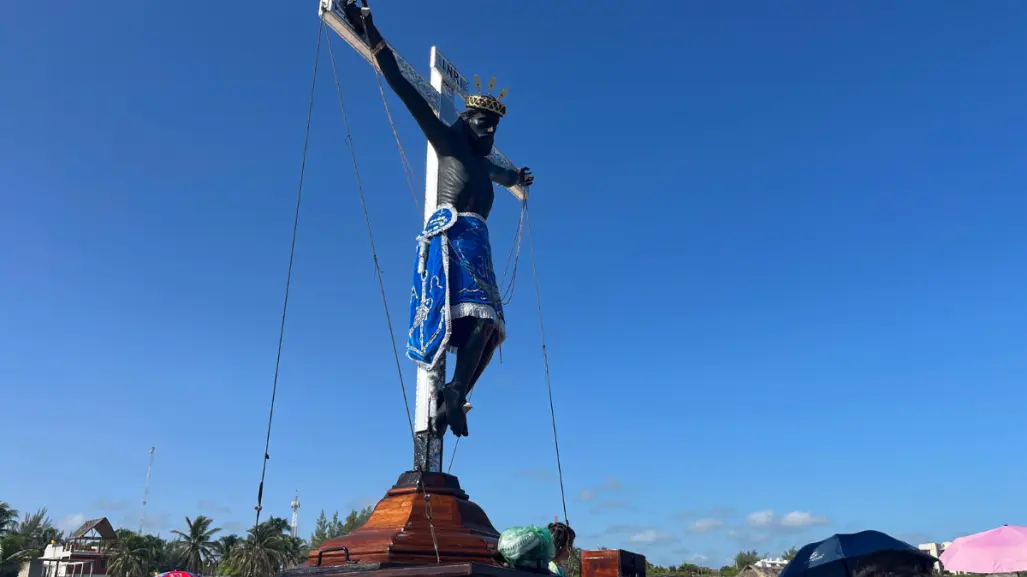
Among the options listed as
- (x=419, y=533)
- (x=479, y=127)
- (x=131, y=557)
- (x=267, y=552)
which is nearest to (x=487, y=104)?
(x=479, y=127)

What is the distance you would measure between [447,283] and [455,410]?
1.21 m

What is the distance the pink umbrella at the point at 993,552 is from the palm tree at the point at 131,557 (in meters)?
47.0

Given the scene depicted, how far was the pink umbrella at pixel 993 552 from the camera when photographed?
48.8 feet

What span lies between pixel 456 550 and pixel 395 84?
14.5 ft

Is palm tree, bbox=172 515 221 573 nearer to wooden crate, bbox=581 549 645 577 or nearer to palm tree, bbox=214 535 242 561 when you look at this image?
palm tree, bbox=214 535 242 561

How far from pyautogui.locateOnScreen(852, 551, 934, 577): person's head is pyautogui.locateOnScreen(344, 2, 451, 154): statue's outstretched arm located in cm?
645

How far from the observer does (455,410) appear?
22.7 ft

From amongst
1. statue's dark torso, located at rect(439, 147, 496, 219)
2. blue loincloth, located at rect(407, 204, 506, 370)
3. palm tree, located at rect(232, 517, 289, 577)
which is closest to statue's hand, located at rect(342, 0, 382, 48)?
statue's dark torso, located at rect(439, 147, 496, 219)

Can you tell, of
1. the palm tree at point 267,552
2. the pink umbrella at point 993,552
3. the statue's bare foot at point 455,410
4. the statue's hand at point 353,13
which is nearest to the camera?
the statue's hand at point 353,13

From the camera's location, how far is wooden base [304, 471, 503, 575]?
574 centimetres

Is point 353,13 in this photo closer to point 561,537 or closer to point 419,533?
point 419,533

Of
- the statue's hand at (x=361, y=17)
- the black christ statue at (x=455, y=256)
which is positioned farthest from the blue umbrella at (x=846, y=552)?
the statue's hand at (x=361, y=17)

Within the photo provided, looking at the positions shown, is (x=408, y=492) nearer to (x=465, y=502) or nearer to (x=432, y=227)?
(x=465, y=502)

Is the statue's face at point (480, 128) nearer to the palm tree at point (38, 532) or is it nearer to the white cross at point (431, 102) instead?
the white cross at point (431, 102)
